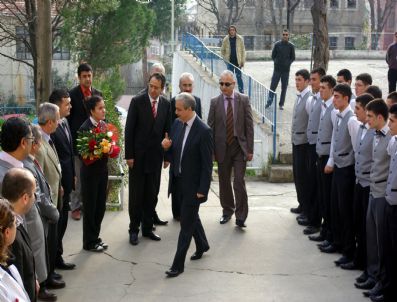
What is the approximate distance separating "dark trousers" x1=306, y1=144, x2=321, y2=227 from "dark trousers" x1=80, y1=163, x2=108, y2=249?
9.63ft

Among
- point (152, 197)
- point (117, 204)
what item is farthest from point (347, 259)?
point (117, 204)

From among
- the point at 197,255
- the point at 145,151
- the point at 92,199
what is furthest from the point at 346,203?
the point at 92,199

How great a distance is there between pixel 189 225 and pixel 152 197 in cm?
159

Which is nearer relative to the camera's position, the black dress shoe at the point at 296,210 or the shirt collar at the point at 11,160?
the shirt collar at the point at 11,160

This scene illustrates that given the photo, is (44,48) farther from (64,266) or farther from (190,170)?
(190,170)

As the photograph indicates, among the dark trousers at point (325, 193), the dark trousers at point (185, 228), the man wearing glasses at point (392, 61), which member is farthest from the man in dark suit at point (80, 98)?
the man wearing glasses at point (392, 61)

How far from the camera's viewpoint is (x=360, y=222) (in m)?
8.21

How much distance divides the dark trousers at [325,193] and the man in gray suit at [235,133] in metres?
1.04

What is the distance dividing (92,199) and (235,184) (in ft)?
7.18

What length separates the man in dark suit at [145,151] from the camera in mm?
9344

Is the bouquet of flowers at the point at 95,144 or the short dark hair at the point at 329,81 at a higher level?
the short dark hair at the point at 329,81

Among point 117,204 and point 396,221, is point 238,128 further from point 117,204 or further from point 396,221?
point 396,221

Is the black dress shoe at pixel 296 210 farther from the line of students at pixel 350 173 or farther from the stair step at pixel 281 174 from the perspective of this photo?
the stair step at pixel 281 174

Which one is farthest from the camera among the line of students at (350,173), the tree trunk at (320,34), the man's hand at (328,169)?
the tree trunk at (320,34)
